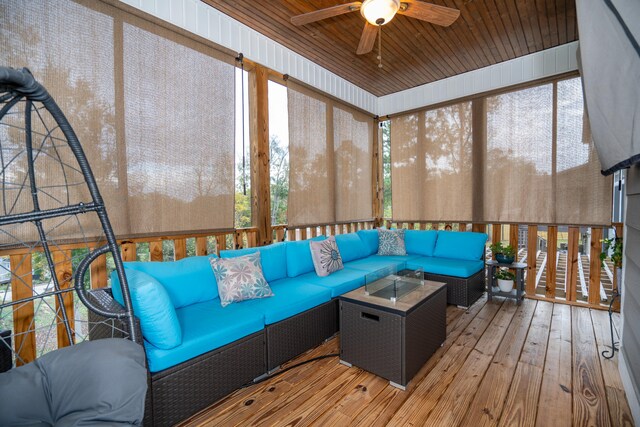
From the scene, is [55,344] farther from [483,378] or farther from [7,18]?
[483,378]

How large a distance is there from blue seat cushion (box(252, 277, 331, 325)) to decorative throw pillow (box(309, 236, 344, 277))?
302 mm

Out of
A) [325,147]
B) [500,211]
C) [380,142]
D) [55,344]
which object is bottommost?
[55,344]

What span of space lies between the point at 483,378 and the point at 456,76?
3.99 meters

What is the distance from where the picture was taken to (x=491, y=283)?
3682 mm

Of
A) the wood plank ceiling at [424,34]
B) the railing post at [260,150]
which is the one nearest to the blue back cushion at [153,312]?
the railing post at [260,150]

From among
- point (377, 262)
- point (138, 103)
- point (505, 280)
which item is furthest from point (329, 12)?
point (505, 280)

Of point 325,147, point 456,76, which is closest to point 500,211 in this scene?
point 456,76

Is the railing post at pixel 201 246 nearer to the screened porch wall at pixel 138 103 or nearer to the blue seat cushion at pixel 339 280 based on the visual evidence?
the screened porch wall at pixel 138 103

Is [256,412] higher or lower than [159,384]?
lower

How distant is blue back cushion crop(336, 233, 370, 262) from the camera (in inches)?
143

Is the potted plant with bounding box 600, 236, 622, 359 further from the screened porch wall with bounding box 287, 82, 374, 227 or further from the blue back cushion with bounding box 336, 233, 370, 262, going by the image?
the screened porch wall with bounding box 287, 82, 374, 227

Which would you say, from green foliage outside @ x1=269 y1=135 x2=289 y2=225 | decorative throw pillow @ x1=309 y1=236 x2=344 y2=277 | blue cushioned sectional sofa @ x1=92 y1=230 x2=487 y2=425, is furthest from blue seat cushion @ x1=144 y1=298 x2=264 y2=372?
green foliage outside @ x1=269 y1=135 x2=289 y2=225

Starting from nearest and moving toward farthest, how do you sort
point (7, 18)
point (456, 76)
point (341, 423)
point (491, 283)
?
point (341, 423) → point (7, 18) → point (491, 283) → point (456, 76)

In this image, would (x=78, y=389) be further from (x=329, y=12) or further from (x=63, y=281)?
(x=329, y=12)
